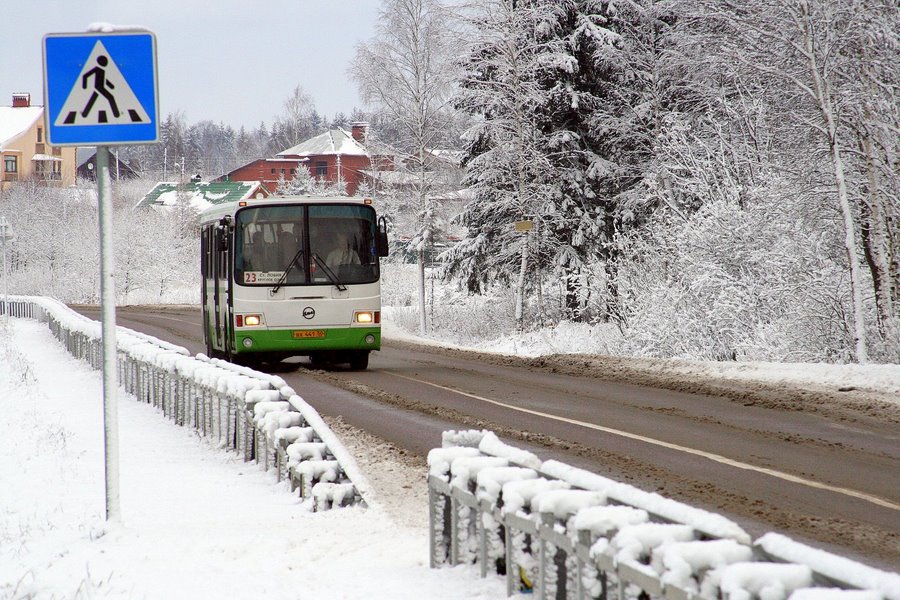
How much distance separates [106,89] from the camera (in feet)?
23.2

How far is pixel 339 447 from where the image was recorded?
805 centimetres

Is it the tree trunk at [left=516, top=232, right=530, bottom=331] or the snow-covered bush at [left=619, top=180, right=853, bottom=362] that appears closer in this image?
the snow-covered bush at [left=619, top=180, right=853, bottom=362]

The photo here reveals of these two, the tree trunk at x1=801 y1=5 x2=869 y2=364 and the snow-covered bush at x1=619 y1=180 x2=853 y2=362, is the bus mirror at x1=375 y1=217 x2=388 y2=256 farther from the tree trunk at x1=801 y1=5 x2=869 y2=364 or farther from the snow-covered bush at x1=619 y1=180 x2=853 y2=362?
the tree trunk at x1=801 y1=5 x2=869 y2=364

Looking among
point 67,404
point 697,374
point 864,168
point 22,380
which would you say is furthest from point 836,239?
point 22,380

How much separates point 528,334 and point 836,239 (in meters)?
11.9

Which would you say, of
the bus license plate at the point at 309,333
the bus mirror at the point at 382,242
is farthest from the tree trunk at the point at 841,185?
the bus license plate at the point at 309,333

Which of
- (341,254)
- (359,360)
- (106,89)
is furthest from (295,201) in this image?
(106,89)

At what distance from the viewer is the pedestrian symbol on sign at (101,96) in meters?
7.04

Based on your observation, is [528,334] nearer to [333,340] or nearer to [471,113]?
[471,113]

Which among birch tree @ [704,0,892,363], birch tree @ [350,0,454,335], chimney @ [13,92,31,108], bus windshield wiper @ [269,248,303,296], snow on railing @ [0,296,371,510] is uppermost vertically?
chimney @ [13,92,31,108]

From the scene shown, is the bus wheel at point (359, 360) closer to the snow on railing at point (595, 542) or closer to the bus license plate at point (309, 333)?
the bus license plate at point (309, 333)

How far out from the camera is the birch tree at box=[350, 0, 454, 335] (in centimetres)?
3750

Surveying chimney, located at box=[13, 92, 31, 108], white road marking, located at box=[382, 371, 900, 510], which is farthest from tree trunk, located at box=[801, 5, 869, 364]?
chimney, located at box=[13, 92, 31, 108]

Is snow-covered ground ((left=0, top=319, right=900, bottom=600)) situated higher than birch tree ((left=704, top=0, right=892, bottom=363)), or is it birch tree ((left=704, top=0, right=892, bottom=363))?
birch tree ((left=704, top=0, right=892, bottom=363))
